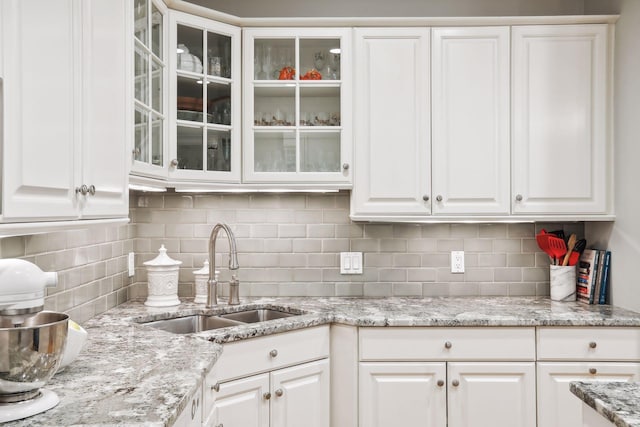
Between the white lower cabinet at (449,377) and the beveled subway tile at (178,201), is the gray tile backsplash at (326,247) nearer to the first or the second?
the beveled subway tile at (178,201)

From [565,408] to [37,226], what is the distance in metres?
2.34

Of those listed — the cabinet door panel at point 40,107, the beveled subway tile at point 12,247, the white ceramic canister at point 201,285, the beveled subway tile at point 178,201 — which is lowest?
the white ceramic canister at point 201,285

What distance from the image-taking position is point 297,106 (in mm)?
2873

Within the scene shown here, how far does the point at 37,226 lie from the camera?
1.30 meters

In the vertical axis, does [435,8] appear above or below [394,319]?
above

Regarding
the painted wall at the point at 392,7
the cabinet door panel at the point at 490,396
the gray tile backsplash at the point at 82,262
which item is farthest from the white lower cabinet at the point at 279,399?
the painted wall at the point at 392,7

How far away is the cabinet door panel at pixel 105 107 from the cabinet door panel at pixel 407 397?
139 cm

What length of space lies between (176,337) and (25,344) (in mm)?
825

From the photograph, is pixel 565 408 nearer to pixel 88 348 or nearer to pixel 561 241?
pixel 561 241

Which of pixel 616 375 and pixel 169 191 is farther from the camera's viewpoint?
pixel 169 191

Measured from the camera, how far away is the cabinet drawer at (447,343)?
2.53 meters

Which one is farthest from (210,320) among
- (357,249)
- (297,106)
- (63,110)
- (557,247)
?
(557,247)

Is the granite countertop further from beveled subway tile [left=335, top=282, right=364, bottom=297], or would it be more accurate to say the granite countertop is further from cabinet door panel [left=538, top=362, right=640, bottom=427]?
cabinet door panel [left=538, top=362, right=640, bottom=427]

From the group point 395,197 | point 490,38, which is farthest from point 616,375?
point 490,38
